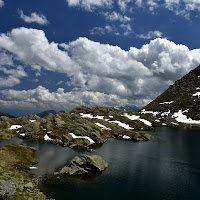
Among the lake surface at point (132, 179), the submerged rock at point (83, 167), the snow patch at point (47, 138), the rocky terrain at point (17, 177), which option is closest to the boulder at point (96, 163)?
the submerged rock at point (83, 167)

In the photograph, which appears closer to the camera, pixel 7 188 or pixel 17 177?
pixel 7 188

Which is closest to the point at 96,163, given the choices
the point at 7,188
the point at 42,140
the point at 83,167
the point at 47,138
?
the point at 83,167

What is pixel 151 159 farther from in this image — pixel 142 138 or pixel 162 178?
pixel 142 138

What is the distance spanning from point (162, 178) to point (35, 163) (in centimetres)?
4352

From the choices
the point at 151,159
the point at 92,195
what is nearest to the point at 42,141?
the point at 151,159

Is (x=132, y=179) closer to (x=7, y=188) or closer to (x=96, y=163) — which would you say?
(x=96, y=163)

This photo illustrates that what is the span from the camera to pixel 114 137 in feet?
415

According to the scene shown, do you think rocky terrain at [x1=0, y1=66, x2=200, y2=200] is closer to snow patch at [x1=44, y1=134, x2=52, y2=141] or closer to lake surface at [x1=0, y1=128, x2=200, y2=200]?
snow patch at [x1=44, y1=134, x2=52, y2=141]

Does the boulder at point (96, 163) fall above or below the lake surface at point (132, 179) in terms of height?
above

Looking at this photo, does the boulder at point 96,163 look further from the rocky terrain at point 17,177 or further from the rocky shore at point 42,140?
the rocky terrain at point 17,177

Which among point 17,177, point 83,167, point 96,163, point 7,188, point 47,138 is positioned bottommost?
point 83,167

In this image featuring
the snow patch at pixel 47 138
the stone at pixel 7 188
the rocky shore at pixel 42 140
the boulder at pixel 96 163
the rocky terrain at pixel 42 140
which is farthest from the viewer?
the snow patch at pixel 47 138

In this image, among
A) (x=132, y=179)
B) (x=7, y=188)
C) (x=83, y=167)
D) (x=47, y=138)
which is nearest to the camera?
(x=7, y=188)

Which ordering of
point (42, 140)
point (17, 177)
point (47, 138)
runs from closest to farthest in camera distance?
point (17, 177) → point (42, 140) → point (47, 138)
